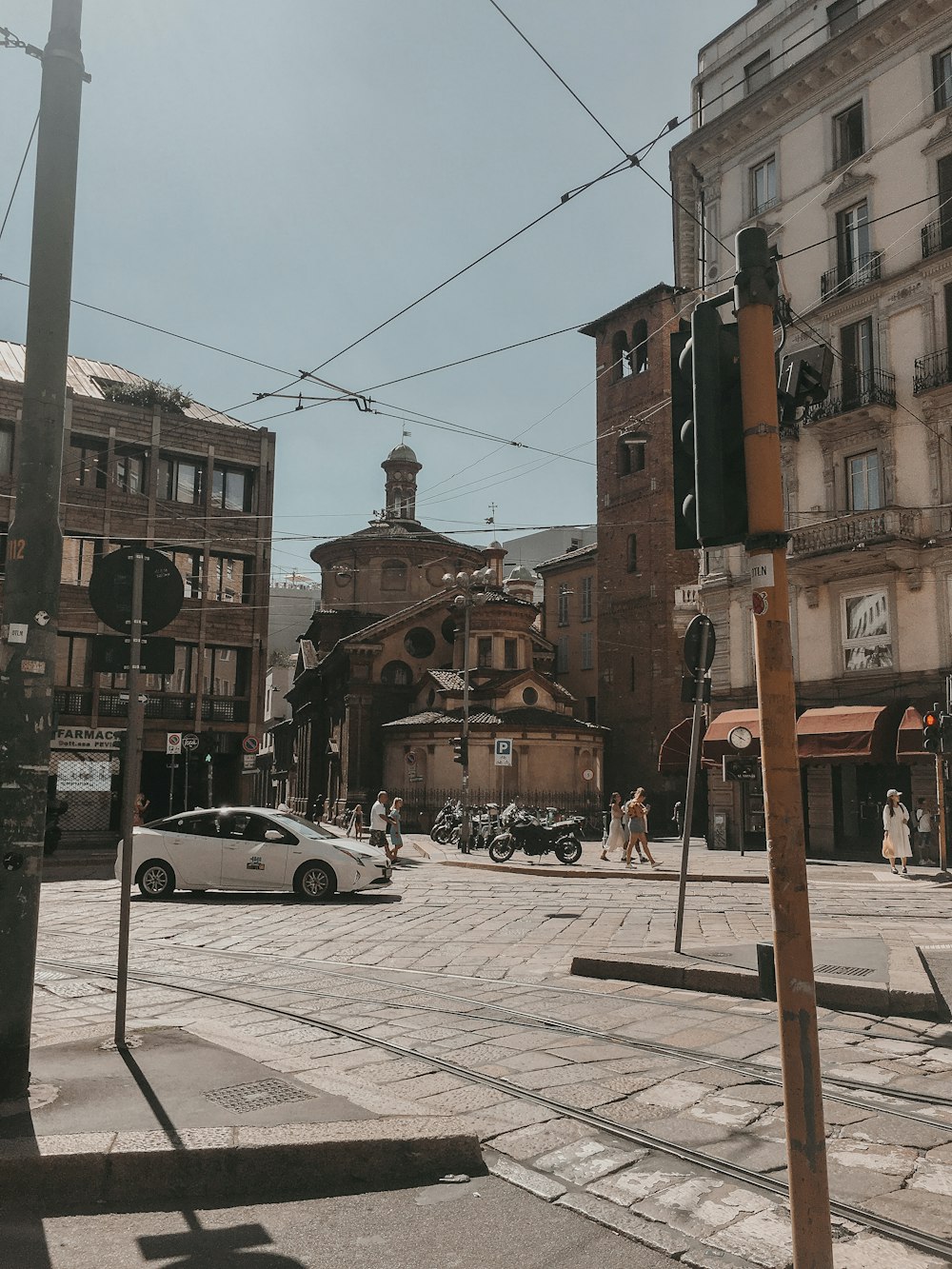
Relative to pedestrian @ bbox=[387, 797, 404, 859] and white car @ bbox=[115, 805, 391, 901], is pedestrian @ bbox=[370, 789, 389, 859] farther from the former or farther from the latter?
white car @ bbox=[115, 805, 391, 901]

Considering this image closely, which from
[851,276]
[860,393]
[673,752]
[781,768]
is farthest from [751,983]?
[673,752]

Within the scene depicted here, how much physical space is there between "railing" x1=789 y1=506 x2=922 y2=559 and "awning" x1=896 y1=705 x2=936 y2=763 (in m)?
3.90

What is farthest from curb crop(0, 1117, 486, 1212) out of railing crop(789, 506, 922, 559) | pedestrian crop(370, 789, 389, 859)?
railing crop(789, 506, 922, 559)

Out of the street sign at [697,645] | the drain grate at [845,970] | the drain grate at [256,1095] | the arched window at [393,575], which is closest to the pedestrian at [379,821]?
the street sign at [697,645]

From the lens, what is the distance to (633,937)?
10719mm

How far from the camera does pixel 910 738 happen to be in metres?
23.4

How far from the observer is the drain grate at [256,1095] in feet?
15.5

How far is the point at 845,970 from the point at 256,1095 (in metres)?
4.65

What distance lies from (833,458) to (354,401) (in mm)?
15410

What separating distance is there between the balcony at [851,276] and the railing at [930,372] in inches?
99.8

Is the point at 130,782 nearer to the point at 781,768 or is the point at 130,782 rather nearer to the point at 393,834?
the point at 781,768

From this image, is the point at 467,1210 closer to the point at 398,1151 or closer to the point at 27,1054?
the point at 398,1151

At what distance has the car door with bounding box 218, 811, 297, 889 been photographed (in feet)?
49.1

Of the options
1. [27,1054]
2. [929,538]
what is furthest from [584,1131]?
[929,538]
